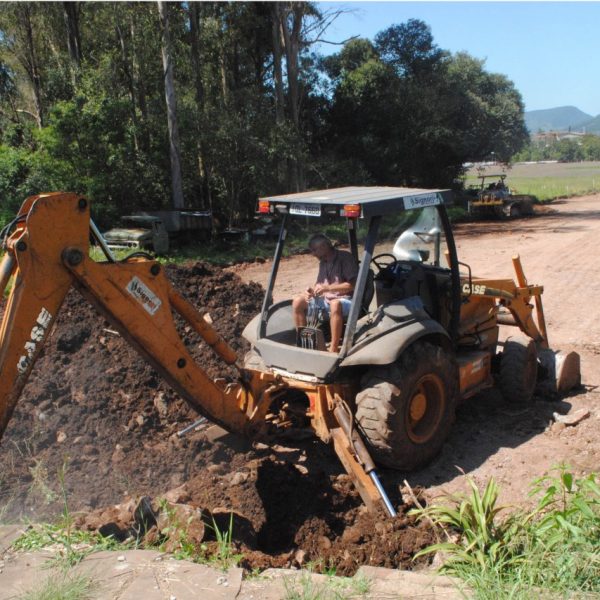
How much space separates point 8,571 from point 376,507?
7.79 ft

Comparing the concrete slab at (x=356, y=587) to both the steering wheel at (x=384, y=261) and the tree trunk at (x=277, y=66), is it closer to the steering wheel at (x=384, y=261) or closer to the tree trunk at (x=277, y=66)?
the steering wheel at (x=384, y=261)

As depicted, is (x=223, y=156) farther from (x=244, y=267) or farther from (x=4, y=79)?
(x=4, y=79)

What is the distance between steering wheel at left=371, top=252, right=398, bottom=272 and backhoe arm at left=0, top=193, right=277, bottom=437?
176cm

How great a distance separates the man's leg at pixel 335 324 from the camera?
5.32m

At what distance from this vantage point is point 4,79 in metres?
34.1

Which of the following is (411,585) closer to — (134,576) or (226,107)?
→ (134,576)

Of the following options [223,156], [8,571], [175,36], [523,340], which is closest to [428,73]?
[175,36]

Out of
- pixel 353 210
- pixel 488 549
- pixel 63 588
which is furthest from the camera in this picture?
pixel 353 210

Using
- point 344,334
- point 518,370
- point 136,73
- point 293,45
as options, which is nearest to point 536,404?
point 518,370

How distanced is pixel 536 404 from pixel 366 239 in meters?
2.83

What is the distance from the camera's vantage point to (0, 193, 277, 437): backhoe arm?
12.7 feet

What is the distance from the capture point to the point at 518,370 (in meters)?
6.60

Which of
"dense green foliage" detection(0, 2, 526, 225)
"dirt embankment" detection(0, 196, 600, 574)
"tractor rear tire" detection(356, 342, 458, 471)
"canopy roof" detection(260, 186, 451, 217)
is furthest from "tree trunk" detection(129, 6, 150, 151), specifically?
"tractor rear tire" detection(356, 342, 458, 471)

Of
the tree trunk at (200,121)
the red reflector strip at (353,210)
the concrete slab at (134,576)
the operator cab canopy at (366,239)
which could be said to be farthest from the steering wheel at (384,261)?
the tree trunk at (200,121)
